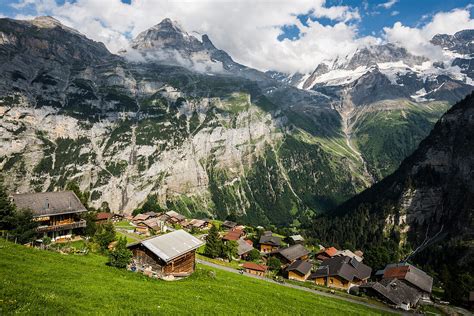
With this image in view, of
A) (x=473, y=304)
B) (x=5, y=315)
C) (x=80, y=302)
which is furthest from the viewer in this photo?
(x=473, y=304)

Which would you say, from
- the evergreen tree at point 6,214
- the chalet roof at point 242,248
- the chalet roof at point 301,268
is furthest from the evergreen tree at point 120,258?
the chalet roof at point 242,248

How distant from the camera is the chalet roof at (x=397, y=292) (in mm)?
72875

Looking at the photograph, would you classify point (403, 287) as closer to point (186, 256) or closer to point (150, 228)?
point (186, 256)

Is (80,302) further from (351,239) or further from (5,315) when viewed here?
(351,239)

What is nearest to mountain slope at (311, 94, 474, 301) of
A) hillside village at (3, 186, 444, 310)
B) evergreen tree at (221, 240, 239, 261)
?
hillside village at (3, 186, 444, 310)

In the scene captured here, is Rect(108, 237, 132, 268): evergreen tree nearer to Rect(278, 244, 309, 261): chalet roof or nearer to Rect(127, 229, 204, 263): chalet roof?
Rect(127, 229, 204, 263): chalet roof

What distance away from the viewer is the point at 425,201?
189875mm

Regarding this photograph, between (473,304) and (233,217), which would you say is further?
(233,217)

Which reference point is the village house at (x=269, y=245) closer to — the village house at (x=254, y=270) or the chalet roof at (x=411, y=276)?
the village house at (x=254, y=270)

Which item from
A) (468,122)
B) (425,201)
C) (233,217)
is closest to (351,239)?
(425,201)

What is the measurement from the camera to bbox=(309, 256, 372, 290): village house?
3605 inches

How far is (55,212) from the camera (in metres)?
76.2

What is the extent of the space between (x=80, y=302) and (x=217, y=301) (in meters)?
14.1

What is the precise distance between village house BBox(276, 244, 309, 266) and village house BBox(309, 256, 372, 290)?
49.2 ft
